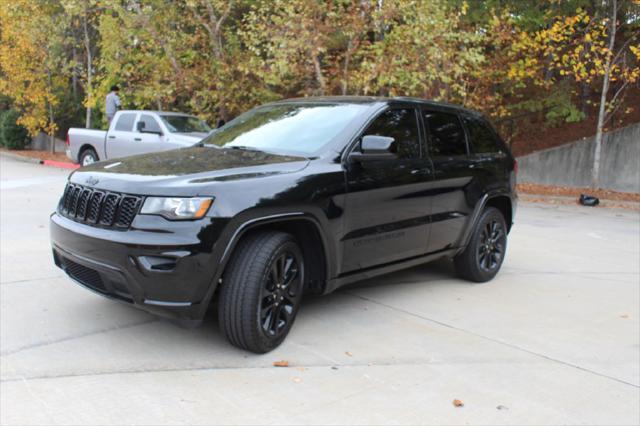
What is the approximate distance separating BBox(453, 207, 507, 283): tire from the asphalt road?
180 millimetres

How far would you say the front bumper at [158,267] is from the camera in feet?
11.9

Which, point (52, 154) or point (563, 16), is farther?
point (52, 154)

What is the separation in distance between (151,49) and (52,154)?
7.60m

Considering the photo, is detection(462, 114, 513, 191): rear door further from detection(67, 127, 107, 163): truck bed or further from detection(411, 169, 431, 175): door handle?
detection(67, 127, 107, 163): truck bed

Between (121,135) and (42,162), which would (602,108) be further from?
(42,162)

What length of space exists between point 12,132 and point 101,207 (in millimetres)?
23238

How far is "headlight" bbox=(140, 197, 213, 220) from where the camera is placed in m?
3.67

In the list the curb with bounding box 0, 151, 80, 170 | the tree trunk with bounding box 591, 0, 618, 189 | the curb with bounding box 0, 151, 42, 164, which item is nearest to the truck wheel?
the curb with bounding box 0, 151, 80, 170

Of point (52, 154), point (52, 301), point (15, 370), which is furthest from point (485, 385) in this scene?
point (52, 154)

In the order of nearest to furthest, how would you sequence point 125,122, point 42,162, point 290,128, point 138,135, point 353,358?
point 353,358 < point 290,128 < point 138,135 < point 125,122 < point 42,162

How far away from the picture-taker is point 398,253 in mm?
5148

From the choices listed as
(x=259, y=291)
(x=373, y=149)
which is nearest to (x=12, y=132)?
(x=373, y=149)

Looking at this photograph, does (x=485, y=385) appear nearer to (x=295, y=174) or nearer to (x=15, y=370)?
(x=295, y=174)

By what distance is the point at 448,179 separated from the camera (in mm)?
5621
